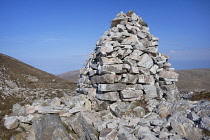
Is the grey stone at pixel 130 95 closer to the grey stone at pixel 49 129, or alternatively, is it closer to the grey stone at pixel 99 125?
the grey stone at pixel 99 125

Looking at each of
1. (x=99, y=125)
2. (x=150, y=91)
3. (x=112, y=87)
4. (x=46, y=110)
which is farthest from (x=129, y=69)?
(x=46, y=110)

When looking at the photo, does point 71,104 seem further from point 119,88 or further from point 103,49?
point 103,49

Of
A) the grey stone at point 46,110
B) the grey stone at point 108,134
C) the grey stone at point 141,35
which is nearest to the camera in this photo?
the grey stone at point 108,134

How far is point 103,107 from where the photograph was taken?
10.1 m

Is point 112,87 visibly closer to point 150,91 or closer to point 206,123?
point 150,91

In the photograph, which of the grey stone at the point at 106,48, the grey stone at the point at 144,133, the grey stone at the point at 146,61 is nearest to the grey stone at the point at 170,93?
the grey stone at the point at 146,61

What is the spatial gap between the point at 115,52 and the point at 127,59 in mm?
937

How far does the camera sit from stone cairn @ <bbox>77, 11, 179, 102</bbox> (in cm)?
1031

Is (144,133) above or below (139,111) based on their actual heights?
below

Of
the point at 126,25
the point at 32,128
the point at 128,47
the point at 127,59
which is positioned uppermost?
the point at 126,25

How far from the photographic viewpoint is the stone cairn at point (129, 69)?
10312 millimetres

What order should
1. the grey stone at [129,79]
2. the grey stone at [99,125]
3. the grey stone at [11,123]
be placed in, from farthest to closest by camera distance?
1. the grey stone at [129,79]
2. the grey stone at [11,123]
3. the grey stone at [99,125]

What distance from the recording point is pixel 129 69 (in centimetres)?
1073

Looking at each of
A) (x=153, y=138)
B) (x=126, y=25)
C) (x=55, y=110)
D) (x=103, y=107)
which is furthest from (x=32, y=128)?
(x=126, y=25)
